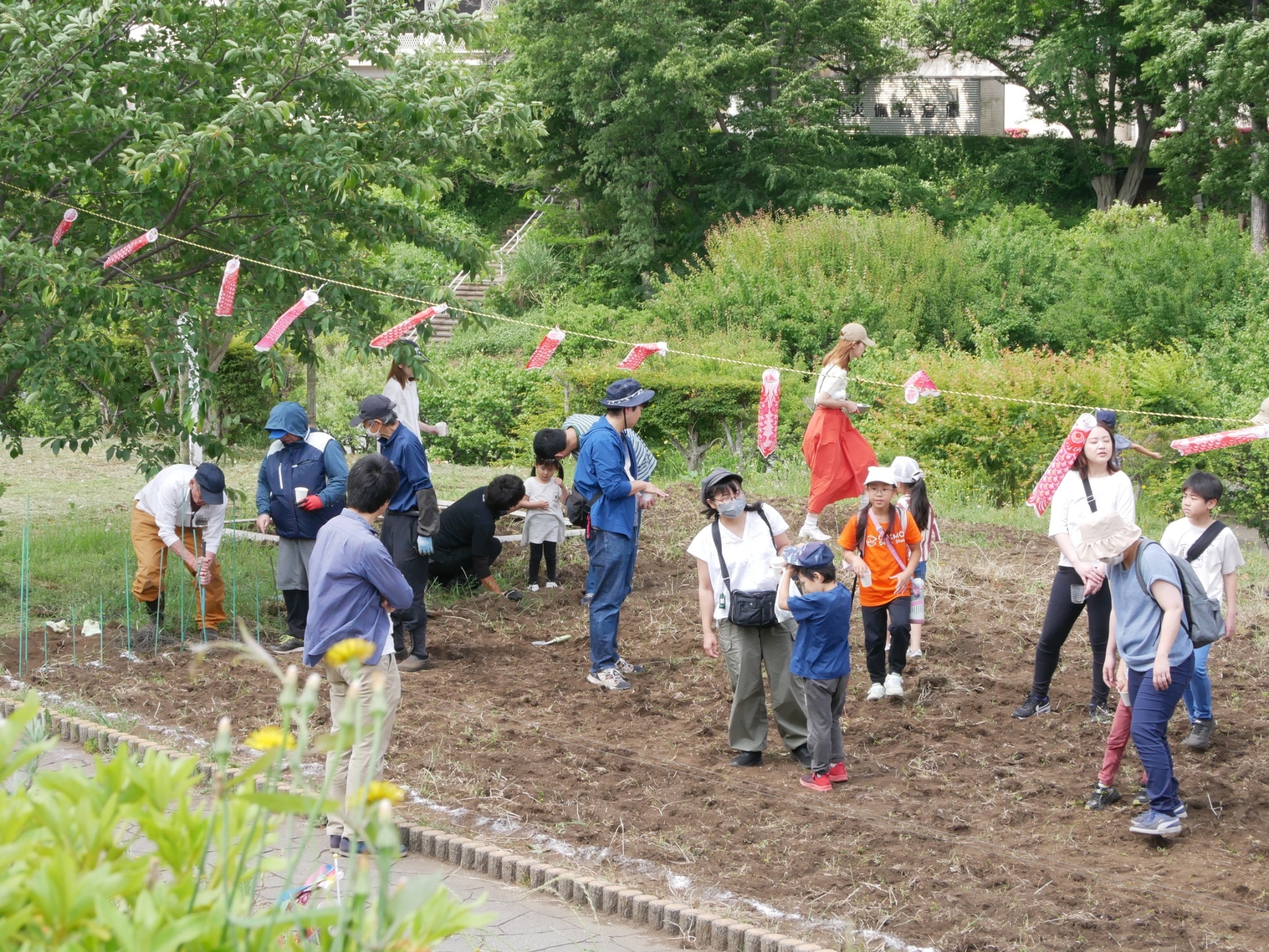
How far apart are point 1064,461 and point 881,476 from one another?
1.26 meters

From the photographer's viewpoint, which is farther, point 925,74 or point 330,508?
Answer: point 925,74

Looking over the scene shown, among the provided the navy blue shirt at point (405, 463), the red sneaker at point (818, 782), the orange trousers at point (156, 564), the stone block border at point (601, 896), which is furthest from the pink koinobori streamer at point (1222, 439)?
the orange trousers at point (156, 564)

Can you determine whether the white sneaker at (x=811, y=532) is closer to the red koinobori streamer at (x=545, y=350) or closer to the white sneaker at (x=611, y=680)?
the white sneaker at (x=611, y=680)

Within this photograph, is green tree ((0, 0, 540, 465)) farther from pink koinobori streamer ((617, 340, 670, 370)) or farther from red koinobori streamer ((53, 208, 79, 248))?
pink koinobori streamer ((617, 340, 670, 370))

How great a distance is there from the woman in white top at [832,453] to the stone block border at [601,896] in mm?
4053

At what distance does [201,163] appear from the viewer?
29.7 feet

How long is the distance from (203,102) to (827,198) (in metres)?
21.9

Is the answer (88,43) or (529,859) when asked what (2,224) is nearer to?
(88,43)

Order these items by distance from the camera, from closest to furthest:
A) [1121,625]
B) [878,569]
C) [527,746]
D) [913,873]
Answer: [913,873]
[1121,625]
[527,746]
[878,569]

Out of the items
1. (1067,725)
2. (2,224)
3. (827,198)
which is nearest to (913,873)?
(1067,725)

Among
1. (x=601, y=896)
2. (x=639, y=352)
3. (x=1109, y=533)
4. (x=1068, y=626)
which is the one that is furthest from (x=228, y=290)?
(x=1109, y=533)

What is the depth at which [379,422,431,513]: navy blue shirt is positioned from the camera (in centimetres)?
839

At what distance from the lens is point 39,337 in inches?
356

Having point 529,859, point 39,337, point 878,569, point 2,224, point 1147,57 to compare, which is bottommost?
point 529,859
